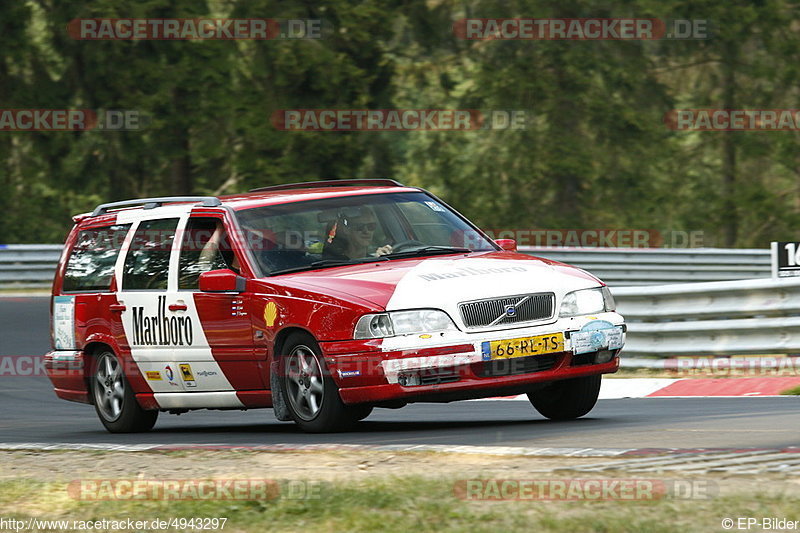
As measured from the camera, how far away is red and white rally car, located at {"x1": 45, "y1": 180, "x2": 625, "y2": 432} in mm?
8820

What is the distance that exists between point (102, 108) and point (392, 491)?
2800 cm

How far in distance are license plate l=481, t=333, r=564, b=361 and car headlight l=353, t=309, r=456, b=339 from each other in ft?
0.96

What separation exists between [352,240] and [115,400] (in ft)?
8.08

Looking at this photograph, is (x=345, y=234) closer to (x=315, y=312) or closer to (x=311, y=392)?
(x=315, y=312)

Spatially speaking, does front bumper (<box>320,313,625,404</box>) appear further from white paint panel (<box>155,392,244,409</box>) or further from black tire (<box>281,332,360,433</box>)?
white paint panel (<box>155,392,244,409</box>)

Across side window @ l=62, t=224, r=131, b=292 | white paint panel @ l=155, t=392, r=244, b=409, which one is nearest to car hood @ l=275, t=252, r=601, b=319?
white paint panel @ l=155, t=392, r=244, b=409

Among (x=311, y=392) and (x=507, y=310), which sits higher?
(x=507, y=310)

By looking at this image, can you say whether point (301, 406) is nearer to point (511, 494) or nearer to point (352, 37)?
point (511, 494)

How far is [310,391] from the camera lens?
30.1 ft

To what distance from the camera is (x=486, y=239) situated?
10.5 m

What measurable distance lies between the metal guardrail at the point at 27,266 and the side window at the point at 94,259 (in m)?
13.2

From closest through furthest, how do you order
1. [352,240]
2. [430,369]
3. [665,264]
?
[430,369]
[352,240]
[665,264]

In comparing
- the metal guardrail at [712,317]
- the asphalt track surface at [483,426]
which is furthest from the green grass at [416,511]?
the metal guardrail at [712,317]

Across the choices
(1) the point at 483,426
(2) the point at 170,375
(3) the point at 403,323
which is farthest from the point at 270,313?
(1) the point at 483,426
